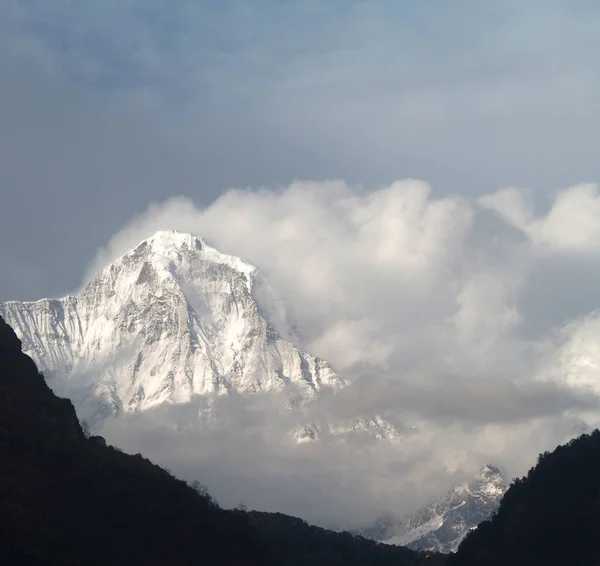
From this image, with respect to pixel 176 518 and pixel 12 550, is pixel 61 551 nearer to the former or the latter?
pixel 12 550

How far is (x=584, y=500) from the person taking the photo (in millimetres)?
165875

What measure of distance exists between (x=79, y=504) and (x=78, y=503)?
0.22 m

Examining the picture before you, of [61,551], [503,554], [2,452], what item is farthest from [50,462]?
[503,554]

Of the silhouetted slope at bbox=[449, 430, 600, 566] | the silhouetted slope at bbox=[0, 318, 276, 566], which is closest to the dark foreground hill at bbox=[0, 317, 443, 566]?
the silhouetted slope at bbox=[0, 318, 276, 566]

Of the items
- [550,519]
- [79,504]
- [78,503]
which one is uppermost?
[78,503]

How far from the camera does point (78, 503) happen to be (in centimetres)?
14012

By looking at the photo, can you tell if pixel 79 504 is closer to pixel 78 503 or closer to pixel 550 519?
pixel 78 503

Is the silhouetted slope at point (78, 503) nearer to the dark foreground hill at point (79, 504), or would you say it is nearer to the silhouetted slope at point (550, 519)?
the dark foreground hill at point (79, 504)

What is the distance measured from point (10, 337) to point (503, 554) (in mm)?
80431

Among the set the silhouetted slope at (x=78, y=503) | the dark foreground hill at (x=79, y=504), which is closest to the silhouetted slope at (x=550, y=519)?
the dark foreground hill at (x=79, y=504)

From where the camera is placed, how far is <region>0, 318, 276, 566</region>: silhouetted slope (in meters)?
129

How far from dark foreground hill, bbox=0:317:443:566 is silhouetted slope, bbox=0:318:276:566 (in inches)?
6.2

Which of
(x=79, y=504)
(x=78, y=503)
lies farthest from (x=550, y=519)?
(x=78, y=503)

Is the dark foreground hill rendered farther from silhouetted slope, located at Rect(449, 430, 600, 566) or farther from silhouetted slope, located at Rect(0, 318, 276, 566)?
silhouetted slope, located at Rect(449, 430, 600, 566)
